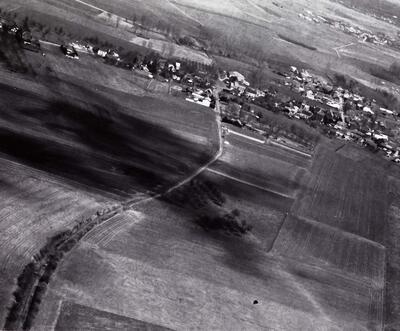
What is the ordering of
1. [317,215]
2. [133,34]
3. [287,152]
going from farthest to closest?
[133,34] < [287,152] < [317,215]

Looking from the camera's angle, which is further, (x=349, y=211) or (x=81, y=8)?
(x=81, y=8)

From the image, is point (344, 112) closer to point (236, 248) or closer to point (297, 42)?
point (297, 42)

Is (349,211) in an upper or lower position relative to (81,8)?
lower

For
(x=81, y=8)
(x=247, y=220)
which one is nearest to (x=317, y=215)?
(x=247, y=220)

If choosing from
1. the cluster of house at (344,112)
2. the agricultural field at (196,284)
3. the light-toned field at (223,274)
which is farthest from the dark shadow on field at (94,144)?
the cluster of house at (344,112)

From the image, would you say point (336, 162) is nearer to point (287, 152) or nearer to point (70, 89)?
point (287, 152)

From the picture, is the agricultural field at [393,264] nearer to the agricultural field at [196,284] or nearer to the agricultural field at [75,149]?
the agricultural field at [196,284]

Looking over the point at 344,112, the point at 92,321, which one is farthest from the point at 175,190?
the point at 344,112
